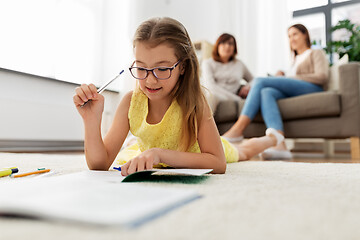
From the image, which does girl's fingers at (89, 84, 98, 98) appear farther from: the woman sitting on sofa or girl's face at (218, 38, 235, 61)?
girl's face at (218, 38, 235, 61)

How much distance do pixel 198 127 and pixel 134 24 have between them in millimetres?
2336

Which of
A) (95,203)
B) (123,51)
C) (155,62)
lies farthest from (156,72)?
Result: (123,51)

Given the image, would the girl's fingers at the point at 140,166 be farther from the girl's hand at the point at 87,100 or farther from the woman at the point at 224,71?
the woman at the point at 224,71

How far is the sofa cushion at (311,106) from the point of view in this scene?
168 centimetres

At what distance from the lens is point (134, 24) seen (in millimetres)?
2889

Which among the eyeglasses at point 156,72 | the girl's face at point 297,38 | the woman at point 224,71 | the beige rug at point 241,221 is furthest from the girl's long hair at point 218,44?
the beige rug at point 241,221

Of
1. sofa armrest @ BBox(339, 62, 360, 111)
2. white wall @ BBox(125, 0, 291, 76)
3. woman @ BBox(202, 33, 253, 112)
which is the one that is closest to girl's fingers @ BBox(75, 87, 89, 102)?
sofa armrest @ BBox(339, 62, 360, 111)

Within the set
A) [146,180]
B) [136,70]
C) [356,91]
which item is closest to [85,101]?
[136,70]

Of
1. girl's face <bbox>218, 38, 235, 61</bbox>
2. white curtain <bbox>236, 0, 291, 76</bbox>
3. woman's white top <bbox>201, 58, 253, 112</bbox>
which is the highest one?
white curtain <bbox>236, 0, 291, 76</bbox>

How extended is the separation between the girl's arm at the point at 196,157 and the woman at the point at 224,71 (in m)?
1.51

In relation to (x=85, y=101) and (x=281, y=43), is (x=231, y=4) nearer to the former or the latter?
(x=281, y=43)

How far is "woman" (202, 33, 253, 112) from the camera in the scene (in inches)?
90.2

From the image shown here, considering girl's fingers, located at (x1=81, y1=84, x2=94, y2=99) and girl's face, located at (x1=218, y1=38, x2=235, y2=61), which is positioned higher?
girl's face, located at (x1=218, y1=38, x2=235, y2=61)

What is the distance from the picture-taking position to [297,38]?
2.07 metres
